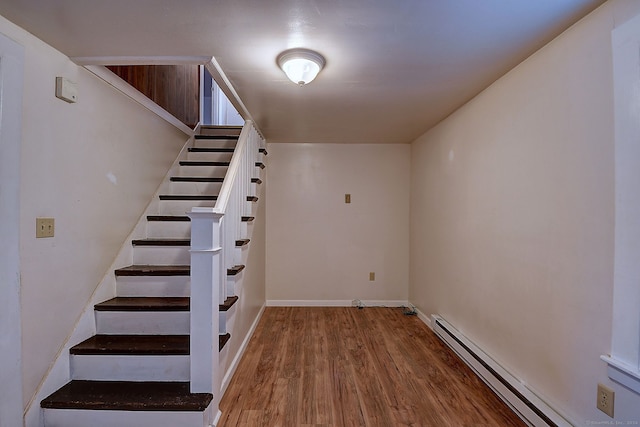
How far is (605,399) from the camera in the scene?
132 centimetres

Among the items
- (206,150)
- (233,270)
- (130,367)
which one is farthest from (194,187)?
(130,367)

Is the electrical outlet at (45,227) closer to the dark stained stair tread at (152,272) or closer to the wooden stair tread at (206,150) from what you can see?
the dark stained stair tread at (152,272)

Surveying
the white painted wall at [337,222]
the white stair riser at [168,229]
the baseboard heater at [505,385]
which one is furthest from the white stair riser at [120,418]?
the white painted wall at [337,222]

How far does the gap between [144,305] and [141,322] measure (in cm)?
12

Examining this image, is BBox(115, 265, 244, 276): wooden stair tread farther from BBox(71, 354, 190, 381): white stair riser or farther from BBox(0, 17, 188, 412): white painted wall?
BBox(71, 354, 190, 381): white stair riser

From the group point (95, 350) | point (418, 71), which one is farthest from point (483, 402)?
point (95, 350)

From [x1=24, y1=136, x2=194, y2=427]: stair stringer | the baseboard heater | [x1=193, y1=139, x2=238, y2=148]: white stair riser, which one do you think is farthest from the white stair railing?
[x1=193, y1=139, x2=238, y2=148]: white stair riser

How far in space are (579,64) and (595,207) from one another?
2.21 feet

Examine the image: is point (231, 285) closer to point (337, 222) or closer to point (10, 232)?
point (10, 232)

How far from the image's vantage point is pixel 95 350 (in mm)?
1797

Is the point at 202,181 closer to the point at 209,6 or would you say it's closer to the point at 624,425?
the point at 209,6

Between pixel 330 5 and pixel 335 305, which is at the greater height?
pixel 330 5

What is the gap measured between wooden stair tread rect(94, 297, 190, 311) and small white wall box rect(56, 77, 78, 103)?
1.28 m

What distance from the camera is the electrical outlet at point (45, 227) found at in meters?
1.61
